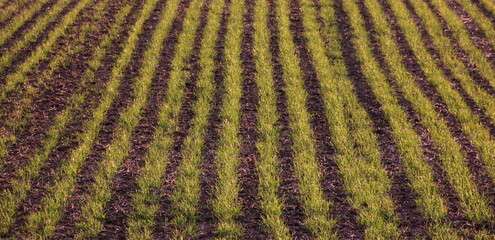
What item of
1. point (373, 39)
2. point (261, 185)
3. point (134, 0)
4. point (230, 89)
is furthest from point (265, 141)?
point (134, 0)

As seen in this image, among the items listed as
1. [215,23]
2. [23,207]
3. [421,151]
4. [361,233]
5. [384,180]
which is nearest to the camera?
[361,233]

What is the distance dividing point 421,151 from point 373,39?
12.8ft

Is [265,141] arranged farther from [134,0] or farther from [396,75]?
[134,0]

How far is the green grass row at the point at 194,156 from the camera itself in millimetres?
4238

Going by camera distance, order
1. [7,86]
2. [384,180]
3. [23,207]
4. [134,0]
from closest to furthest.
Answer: [23,207], [384,180], [7,86], [134,0]

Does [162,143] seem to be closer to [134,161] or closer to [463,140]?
[134,161]

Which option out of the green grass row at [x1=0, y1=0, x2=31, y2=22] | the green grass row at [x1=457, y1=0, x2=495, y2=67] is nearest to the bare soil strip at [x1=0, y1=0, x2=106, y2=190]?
the green grass row at [x1=0, y1=0, x2=31, y2=22]

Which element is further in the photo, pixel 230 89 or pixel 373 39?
pixel 373 39

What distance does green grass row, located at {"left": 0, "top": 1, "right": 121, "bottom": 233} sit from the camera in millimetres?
4285

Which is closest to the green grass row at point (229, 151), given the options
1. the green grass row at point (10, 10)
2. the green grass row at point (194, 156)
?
the green grass row at point (194, 156)

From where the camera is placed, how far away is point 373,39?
8438 millimetres

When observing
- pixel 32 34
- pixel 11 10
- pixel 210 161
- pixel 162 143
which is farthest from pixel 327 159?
pixel 11 10

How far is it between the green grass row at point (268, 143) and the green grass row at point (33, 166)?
8.48ft

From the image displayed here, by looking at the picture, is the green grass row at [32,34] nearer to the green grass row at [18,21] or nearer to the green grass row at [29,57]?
the green grass row at [29,57]
